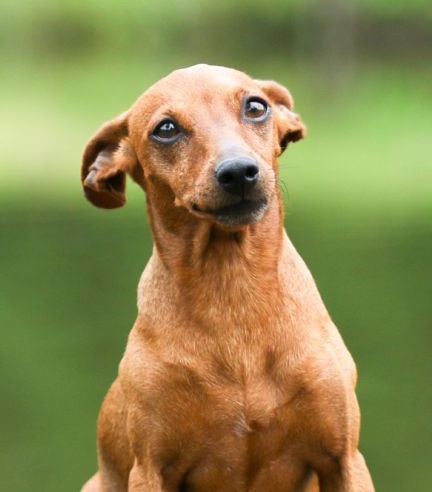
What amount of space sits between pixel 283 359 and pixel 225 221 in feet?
1.79

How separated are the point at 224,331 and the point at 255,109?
815 millimetres

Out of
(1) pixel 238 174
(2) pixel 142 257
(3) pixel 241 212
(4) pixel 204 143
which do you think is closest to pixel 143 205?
(2) pixel 142 257

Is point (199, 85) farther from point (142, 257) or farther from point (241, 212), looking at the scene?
point (142, 257)

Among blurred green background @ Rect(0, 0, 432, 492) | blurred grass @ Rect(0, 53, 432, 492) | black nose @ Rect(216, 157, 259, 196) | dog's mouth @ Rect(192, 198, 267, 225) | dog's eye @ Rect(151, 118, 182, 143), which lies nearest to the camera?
black nose @ Rect(216, 157, 259, 196)

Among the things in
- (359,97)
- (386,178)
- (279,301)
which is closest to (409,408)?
(279,301)

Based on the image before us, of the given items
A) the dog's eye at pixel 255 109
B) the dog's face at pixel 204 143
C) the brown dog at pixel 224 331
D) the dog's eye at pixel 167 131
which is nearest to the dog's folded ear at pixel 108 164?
the dog's face at pixel 204 143

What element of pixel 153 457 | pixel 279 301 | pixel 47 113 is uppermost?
pixel 279 301

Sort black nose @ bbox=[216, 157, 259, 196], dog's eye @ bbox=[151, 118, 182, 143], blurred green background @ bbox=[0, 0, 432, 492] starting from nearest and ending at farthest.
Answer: black nose @ bbox=[216, 157, 259, 196] < dog's eye @ bbox=[151, 118, 182, 143] < blurred green background @ bbox=[0, 0, 432, 492]

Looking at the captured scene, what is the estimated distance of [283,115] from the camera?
718 centimetres

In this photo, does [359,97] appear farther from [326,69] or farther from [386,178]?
[386,178]

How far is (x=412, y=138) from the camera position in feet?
86.3

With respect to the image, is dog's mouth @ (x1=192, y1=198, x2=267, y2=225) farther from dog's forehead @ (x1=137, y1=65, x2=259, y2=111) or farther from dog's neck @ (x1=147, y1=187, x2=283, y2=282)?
dog's forehead @ (x1=137, y1=65, x2=259, y2=111)

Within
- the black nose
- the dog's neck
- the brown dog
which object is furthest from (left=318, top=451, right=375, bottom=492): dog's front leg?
the black nose

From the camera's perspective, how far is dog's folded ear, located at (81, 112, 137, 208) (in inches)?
282
